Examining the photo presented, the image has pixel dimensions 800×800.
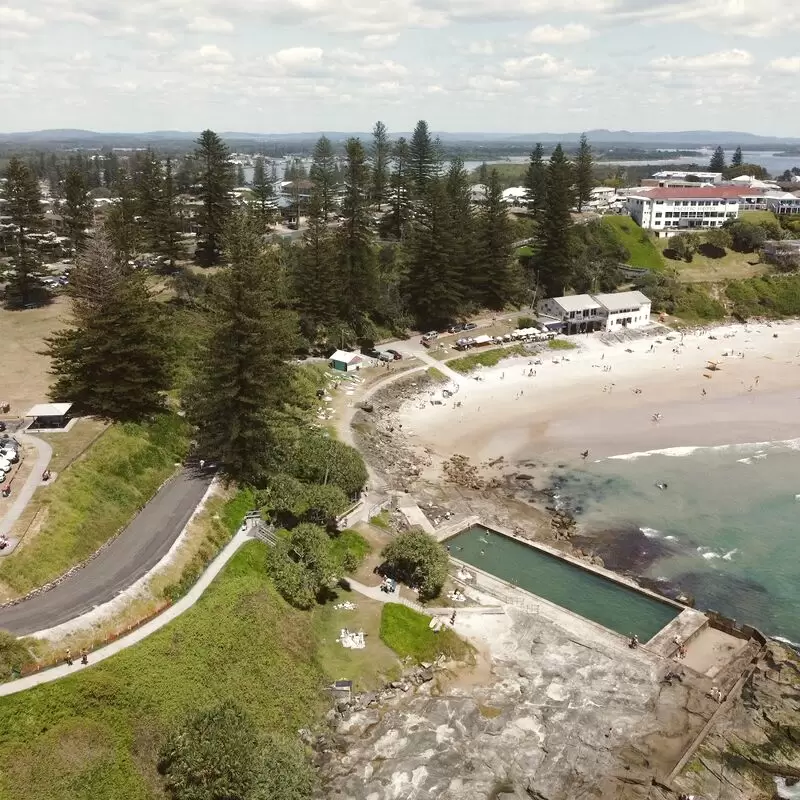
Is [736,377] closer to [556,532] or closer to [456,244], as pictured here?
[456,244]

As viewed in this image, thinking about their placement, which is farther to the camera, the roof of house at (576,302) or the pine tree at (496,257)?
the pine tree at (496,257)

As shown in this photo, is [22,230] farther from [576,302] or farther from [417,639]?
[576,302]

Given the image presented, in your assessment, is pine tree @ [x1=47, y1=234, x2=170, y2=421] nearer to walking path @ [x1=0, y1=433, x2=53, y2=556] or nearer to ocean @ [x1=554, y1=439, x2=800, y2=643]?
walking path @ [x1=0, y1=433, x2=53, y2=556]

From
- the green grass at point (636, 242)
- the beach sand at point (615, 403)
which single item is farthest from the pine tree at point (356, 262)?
the green grass at point (636, 242)

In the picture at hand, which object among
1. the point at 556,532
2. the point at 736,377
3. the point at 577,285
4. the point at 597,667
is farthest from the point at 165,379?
the point at 577,285

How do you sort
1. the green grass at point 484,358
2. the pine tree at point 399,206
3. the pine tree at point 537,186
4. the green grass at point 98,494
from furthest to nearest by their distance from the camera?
the pine tree at point 537,186, the pine tree at point 399,206, the green grass at point 484,358, the green grass at point 98,494

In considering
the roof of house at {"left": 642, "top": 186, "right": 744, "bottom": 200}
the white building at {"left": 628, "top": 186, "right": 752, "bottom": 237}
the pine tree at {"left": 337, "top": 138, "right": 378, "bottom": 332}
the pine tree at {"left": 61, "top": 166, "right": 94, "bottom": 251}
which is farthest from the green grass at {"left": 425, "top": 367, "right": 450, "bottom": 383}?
the roof of house at {"left": 642, "top": 186, "right": 744, "bottom": 200}

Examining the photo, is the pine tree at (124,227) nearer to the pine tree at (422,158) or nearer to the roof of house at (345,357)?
the roof of house at (345,357)
